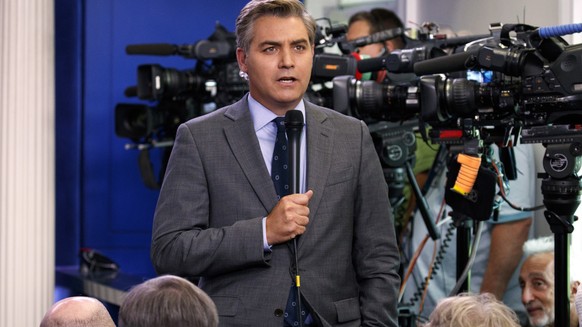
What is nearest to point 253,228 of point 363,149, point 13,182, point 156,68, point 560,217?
point 363,149

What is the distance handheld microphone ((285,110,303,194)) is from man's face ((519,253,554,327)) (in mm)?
1900

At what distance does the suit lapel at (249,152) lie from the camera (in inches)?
93.0

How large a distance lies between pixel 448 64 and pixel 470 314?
1.37 m

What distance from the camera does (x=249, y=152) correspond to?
2.40 meters

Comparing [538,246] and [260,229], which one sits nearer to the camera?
[260,229]

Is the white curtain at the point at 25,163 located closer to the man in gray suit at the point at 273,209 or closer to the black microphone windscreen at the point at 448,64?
the black microphone windscreen at the point at 448,64

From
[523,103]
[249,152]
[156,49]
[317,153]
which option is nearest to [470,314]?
[317,153]

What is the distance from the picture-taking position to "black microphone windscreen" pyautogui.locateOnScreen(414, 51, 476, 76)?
3.25 meters

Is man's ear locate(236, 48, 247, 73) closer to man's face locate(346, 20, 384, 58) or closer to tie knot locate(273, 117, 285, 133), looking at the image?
tie knot locate(273, 117, 285, 133)

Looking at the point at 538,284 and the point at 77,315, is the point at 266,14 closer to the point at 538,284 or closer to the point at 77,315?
the point at 77,315

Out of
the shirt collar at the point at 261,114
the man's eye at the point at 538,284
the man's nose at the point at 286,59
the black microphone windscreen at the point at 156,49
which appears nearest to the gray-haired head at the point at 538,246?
the man's eye at the point at 538,284

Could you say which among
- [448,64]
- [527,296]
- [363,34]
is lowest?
[527,296]

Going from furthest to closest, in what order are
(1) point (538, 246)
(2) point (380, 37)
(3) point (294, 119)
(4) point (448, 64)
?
(2) point (380, 37) < (1) point (538, 246) < (4) point (448, 64) < (3) point (294, 119)

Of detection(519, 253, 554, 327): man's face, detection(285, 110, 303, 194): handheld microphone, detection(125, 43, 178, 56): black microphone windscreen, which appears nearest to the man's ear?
detection(285, 110, 303, 194): handheld microphone
